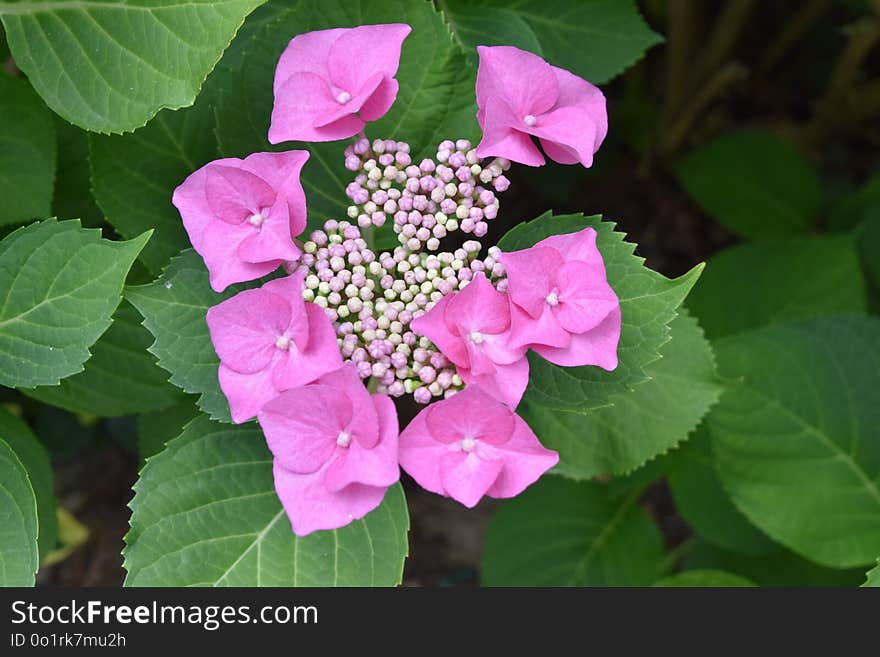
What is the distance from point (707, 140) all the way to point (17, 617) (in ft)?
6.10

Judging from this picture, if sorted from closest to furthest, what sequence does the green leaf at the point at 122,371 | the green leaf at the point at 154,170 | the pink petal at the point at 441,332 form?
the pink petal at the point at 441,332 → the green leaf at the point at 154,170 → the green leaf at the point at 122,371

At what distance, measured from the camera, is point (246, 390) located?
37.3 inches

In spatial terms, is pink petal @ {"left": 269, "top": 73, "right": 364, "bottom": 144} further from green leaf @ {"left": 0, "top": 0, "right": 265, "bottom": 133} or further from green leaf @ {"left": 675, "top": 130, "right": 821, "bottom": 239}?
green leaf @ {"left": 675, "top": 130, "right": 821, "bottom": 239}

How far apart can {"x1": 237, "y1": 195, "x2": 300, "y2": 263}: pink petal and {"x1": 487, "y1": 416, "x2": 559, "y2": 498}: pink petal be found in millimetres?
306

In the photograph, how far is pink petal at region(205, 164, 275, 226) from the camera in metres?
0.96

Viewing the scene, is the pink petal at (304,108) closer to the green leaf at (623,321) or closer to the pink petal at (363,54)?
the pink petal at (363,54)

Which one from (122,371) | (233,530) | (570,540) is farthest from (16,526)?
(570,540)

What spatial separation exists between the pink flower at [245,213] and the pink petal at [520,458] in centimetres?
31

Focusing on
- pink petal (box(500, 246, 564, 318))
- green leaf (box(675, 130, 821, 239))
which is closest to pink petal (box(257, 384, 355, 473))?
pink petal (box(500, 246, 564, 318))

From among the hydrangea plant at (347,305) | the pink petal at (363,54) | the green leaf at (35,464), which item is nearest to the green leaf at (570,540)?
the hydrangea plant at (347,305)

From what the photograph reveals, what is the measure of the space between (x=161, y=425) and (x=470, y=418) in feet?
2.56

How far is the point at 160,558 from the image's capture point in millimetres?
1037

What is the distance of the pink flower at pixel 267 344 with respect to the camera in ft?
3.06

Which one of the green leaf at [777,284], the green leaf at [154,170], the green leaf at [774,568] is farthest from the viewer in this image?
the green leaf at [777,284]
